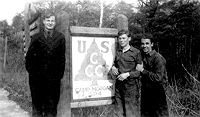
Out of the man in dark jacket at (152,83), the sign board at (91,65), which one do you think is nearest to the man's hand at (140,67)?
the man in dark jacket at (152,83)

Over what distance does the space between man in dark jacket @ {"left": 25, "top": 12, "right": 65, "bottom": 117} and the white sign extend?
212 millimetres

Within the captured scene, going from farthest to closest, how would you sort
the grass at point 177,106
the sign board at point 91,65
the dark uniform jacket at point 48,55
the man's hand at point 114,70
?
the grass at point 177,106 → the man's hand at point 114,70 → the sign board at point 91,65 → the dark uniform jacket at point 48,55

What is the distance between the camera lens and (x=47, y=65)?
10.3ft

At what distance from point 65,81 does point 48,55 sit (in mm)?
375

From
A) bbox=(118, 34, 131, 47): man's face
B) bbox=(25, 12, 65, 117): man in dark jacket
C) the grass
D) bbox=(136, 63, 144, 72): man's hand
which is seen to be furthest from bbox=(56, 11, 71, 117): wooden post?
the grass

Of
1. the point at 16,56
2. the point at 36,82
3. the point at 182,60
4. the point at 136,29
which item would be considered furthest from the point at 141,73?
the point at 16,56

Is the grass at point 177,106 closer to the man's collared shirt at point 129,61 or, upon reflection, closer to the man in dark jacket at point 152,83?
the man in dark jacket at point 152,83

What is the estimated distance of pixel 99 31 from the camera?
137 inches

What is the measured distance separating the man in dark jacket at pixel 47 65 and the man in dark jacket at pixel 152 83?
1022 mm

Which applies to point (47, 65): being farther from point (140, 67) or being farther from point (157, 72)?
point (157, 72)

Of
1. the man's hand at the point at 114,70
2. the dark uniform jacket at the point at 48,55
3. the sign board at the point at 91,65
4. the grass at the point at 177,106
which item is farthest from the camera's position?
the grass at the point at 177,106

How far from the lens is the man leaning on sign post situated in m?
3.35

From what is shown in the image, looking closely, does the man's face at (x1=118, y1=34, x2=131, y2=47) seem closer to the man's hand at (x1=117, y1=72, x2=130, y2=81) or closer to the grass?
the man's hand at (x1=117, y1=72, x2=130, y2=81)

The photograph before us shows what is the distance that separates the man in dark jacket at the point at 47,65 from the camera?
312 centimetres
